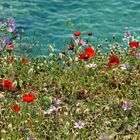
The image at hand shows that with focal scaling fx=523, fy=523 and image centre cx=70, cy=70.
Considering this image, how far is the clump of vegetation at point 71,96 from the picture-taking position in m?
5.79

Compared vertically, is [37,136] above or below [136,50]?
below

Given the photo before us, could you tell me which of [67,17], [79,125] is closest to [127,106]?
[79,125]

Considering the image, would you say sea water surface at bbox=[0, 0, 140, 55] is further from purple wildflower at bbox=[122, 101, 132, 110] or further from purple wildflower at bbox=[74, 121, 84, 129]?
purple wildflower at bbox=[74, 121, 84, 129]

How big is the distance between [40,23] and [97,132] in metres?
5.27

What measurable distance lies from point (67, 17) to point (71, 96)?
458cm

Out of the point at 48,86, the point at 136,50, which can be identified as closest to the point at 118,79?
the point at 136,50

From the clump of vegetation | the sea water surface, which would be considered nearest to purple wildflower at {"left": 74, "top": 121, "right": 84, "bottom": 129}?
the clump of vegetation

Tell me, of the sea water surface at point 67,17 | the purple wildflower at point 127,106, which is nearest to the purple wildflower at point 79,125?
the purple wildflower at point 127,106

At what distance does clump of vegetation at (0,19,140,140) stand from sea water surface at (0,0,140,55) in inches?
92.0

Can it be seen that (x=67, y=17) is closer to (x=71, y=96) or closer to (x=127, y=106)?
(x=71, y=96)

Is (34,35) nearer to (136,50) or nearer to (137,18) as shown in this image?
(137,18)

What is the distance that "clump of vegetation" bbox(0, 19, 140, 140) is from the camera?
19.0ft

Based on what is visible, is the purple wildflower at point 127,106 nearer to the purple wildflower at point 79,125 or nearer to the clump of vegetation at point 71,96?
the clump of vegetation at point 71,96

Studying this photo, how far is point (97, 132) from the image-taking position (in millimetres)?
5852
